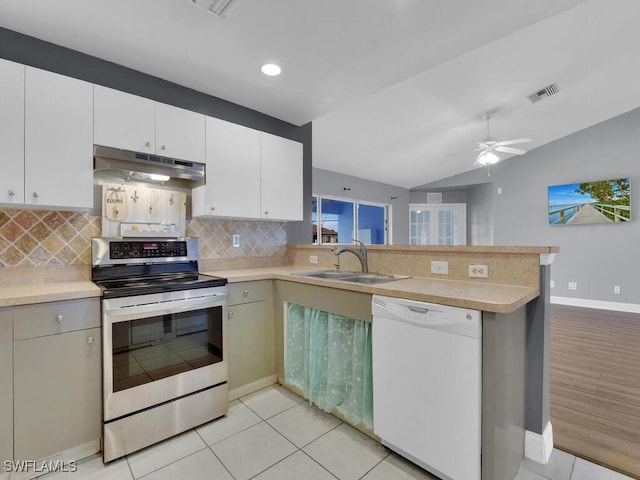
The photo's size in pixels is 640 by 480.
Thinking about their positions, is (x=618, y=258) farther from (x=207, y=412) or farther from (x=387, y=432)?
(x=207, y=412)

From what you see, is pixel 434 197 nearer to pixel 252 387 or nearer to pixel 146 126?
pixel 252 387

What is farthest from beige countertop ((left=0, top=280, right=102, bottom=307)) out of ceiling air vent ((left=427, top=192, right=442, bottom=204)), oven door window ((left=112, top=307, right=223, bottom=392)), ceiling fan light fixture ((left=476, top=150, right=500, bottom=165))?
ceiling air vent ((left=427, top=192, right=442, bottom=204))

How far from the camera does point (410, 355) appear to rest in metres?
1.50

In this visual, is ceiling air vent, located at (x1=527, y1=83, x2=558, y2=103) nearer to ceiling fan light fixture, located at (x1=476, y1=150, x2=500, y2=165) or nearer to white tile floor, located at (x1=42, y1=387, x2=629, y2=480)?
ceiling fan light fixture, located at (x1=476, y1=150, x2=500, y2=165)

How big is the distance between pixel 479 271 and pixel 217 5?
2075 millimetres

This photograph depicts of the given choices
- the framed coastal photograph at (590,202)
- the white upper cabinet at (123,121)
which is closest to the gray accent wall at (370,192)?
the framed coastal photograph at (590,202)

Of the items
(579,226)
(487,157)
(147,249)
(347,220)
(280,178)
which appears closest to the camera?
(147,249)

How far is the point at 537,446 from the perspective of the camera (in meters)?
1.65

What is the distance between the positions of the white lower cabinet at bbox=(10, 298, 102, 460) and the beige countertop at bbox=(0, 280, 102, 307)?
35 millimetres

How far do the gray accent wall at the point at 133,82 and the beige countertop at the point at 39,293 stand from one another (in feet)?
4.47

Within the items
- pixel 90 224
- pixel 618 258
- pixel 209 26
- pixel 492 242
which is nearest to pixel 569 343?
pixel 618 258

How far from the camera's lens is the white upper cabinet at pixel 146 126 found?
1922 millimetres

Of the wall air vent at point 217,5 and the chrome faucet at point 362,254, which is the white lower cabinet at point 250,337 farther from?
the wall air vent at point 217,5

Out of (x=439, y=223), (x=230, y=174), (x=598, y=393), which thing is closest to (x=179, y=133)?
(x=230, y=174)
